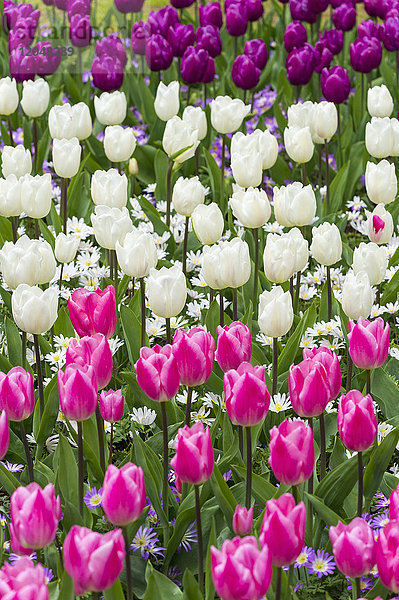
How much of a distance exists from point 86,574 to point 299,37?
488 cm

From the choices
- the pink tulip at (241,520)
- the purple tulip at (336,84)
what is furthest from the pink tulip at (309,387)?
the purple tulip at (336,84)

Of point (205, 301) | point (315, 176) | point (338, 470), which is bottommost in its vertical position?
point (315, 176)

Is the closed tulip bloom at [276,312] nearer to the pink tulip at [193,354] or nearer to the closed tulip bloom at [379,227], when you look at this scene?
the pink tulip at [193,354]

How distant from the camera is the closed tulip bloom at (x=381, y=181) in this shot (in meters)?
3.62

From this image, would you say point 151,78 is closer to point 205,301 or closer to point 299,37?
point 299,37

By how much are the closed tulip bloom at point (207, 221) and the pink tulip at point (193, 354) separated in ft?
3.34

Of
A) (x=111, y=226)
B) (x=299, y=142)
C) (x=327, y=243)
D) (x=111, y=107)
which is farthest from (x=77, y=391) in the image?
(x=111, y=107)

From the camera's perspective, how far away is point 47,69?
5.85 metres

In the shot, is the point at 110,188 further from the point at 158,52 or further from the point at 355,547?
the point at 158,52

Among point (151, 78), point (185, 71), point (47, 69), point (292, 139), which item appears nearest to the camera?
point (292, 139)

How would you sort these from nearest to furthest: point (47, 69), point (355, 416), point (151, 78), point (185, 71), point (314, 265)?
point (355, 416) < point (314, 265) < point (185, 71) < point (47, 69) < point (151, 78)

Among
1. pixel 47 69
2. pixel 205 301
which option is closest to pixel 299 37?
pixel 47 69

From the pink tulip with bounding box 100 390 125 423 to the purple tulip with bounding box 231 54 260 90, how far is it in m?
3.26

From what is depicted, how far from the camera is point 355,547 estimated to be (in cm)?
186
